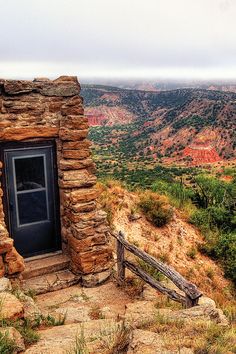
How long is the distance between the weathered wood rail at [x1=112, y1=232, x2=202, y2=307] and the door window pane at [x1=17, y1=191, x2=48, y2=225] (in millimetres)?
1404

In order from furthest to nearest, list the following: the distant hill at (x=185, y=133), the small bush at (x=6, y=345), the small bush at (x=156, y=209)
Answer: the distant hill at (x=185, y=133) < the small bush at (x=156, y=209) < the small bush at (x=6, y=345)

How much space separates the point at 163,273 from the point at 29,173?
2.77m

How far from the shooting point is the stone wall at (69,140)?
6.00m

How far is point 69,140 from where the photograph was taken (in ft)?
20.6

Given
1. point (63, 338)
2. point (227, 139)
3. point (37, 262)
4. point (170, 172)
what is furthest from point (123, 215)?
point (227, 139)

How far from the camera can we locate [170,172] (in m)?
46.0

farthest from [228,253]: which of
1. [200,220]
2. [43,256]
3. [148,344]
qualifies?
[148,344]

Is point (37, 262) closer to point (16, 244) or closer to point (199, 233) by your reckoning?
point (16, 244)

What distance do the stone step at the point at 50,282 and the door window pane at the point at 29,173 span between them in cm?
152

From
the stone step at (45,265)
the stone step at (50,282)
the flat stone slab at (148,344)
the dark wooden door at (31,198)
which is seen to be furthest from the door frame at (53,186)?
the flat stone slab at (148,344)

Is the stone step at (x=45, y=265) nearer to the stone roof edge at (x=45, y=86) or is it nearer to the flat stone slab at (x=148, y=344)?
the stone roof edge at (x=45, y=86)

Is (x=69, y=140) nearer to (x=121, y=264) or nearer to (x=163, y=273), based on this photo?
(x=121, y=264)

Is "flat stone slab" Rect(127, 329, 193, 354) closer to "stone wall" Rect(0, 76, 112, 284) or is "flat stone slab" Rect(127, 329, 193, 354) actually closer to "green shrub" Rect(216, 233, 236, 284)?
"stone wall" Rect(0, 76, 112, 284)

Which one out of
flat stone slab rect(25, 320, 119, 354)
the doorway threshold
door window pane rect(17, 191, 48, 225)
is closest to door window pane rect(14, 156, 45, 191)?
door window pane rect(17, 191, 48, 225)
